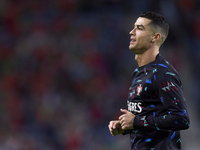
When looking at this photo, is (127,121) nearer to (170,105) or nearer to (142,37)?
(170,105)

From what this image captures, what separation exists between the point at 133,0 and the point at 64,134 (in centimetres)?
261

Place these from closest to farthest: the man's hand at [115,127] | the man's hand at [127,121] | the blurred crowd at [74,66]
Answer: the man's hand at [127,121]
the man's hand at [115,127]
the blurred crowd at [74,66]

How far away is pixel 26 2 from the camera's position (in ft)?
19.5

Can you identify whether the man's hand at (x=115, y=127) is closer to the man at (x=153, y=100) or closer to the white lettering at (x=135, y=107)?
the man at (x=153, y=100)

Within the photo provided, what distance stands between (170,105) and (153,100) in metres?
0.13

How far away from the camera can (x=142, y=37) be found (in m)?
1.95

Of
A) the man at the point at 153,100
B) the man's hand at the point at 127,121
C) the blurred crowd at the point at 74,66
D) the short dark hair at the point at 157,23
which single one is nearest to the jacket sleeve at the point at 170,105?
the man at the point at 153,100

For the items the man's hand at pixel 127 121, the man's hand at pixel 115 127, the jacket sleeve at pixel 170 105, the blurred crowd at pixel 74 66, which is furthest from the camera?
the blurred crowd at pixel 74 66

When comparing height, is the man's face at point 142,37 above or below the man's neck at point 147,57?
above

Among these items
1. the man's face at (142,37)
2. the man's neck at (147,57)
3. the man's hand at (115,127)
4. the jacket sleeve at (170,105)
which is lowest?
the man's hand at (115,127)

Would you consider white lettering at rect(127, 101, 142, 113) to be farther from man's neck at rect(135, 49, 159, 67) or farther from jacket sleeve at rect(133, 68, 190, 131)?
man's neck at rect(135, 49, 159, 67)

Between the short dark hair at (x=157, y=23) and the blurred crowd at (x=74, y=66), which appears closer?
the short dark hair at (x=157, y=23)

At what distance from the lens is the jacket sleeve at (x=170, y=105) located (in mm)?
1660

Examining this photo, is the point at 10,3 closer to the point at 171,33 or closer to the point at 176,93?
the point at 171,33
